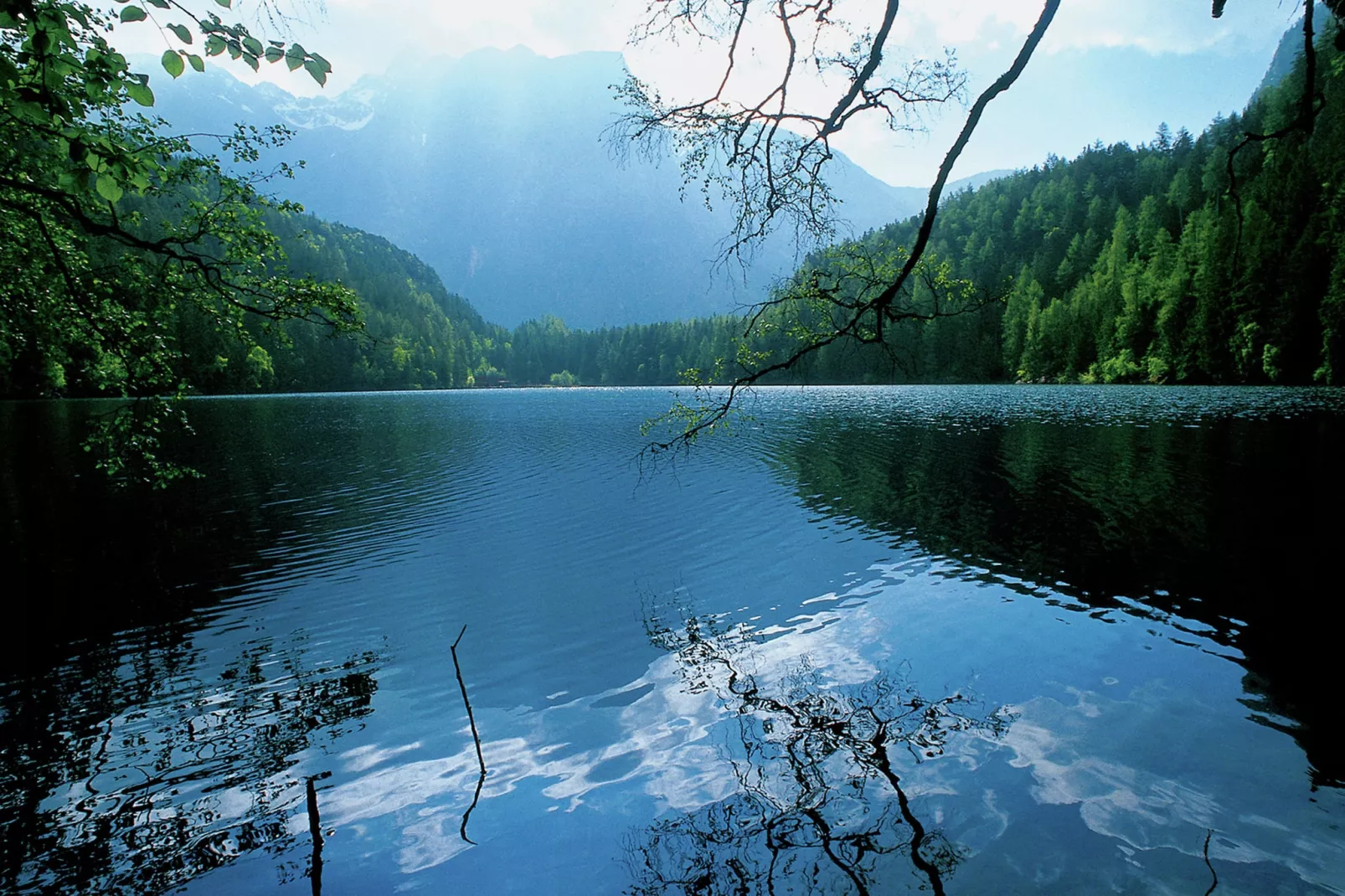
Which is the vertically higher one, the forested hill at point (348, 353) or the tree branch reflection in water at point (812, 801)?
the forested hill at point (348, 353)

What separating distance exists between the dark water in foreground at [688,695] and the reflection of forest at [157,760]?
5 centimetres

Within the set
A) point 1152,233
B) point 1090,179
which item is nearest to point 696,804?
point 1152,233

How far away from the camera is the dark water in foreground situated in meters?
5.89

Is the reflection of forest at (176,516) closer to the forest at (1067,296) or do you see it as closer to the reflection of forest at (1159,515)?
the forest at (1067,296)

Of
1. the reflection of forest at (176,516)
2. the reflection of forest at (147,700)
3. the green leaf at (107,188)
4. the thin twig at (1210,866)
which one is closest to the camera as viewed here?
the green leaf at (107,188)

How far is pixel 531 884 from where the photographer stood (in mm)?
5711

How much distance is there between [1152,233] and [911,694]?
130177 millimetres

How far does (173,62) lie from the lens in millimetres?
2795

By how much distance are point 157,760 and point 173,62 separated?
8.51m

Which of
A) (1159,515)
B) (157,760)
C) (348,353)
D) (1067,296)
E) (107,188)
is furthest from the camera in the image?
(348,353)

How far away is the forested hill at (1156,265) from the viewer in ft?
194

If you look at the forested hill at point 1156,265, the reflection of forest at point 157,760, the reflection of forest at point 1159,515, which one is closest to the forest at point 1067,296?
the forested hill at point 1156,265

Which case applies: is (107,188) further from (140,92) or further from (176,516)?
(176,516)

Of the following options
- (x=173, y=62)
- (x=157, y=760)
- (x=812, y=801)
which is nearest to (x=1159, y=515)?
(x=812, y=801)
